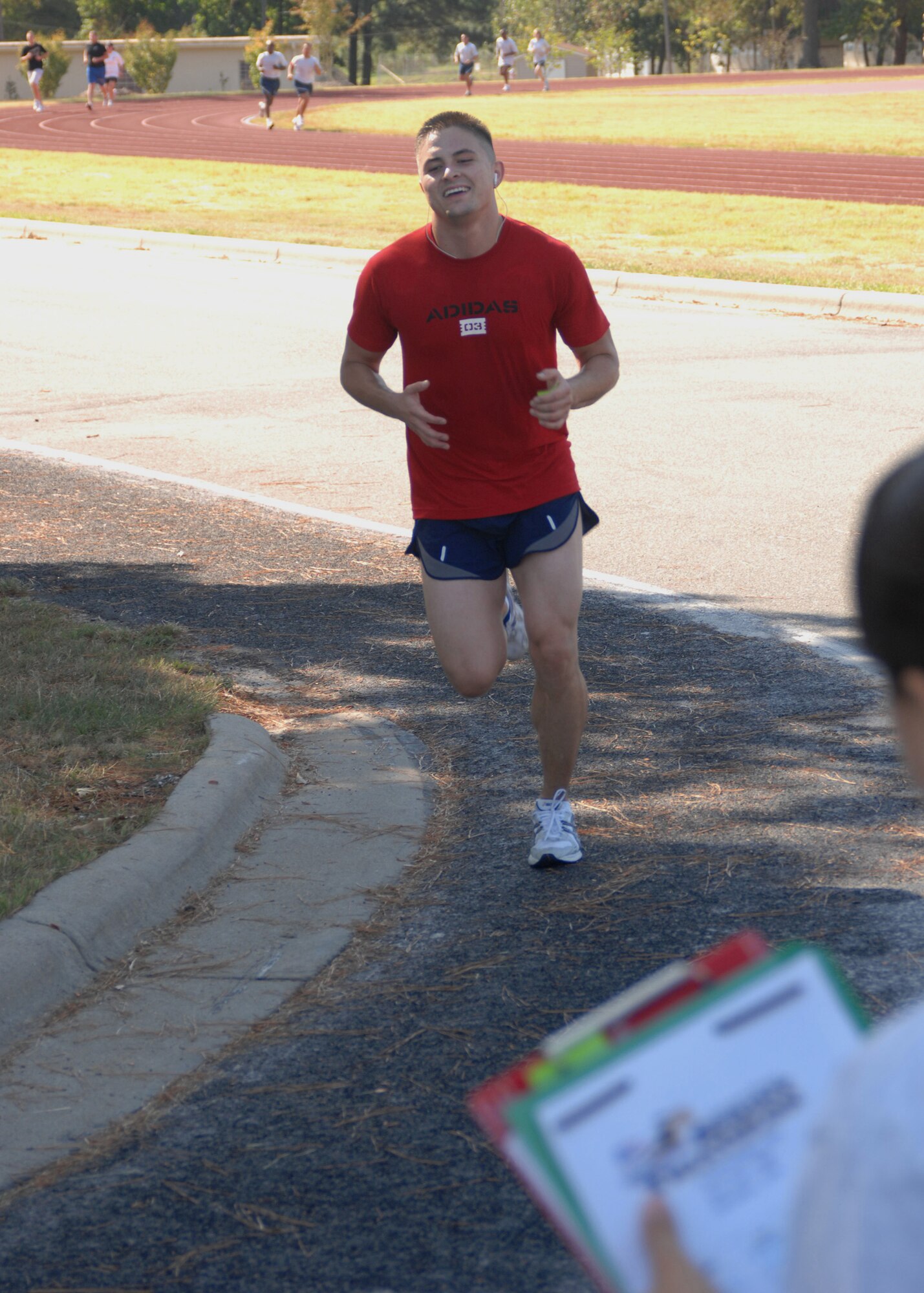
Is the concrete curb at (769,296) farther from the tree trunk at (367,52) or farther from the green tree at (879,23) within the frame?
the tree trunk at (367,52)

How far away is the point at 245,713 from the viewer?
5.67 m

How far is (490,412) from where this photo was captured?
4426mm

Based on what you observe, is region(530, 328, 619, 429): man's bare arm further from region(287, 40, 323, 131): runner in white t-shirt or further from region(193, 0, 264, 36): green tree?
region(193, 0, 264, 36): green tree

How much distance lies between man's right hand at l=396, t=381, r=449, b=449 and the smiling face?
505 mm

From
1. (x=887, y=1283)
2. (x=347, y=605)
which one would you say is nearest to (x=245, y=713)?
(x=347, y=605)

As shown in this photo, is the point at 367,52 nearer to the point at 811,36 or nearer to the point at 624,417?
the point at 811,36

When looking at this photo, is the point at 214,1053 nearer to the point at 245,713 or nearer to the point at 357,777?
the point at 357,777

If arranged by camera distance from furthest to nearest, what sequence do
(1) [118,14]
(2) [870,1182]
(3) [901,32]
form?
(1) [118,14] < (3) [901,32] < (2) [870,1182]

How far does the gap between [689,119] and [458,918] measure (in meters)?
38.9

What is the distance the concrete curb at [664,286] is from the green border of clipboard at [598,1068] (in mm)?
14375

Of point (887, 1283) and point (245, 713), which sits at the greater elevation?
point (887, 1283)

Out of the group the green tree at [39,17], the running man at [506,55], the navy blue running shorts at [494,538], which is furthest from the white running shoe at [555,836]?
the green tree at [39,17]

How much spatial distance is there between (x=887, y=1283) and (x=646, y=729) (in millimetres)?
→ 4530

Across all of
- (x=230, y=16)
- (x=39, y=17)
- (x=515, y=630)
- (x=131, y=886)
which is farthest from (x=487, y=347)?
(x=39, y=17)
